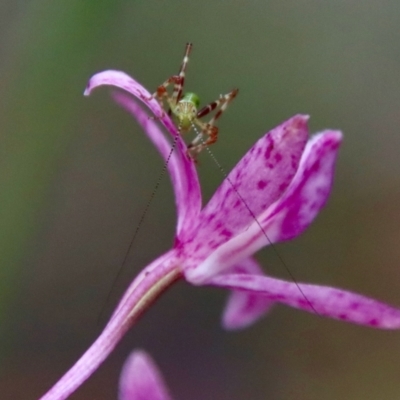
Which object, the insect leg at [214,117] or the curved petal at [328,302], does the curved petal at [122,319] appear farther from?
the insect leg at [214,117]

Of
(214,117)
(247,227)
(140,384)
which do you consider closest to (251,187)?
(247,227)

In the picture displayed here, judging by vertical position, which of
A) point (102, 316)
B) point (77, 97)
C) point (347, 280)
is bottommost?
point (347, 280)

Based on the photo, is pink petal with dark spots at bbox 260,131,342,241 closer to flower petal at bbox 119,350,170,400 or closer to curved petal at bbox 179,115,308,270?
curved petal at bbox 179,115,308,270

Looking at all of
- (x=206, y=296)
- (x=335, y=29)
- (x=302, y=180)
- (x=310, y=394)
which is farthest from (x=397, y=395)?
(x=335, y=29)

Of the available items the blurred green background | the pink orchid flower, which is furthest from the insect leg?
the pink orchid flower

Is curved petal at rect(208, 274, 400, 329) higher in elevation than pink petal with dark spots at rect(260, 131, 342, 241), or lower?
lower

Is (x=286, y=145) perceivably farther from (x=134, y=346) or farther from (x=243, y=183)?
(x=134, y=346)
